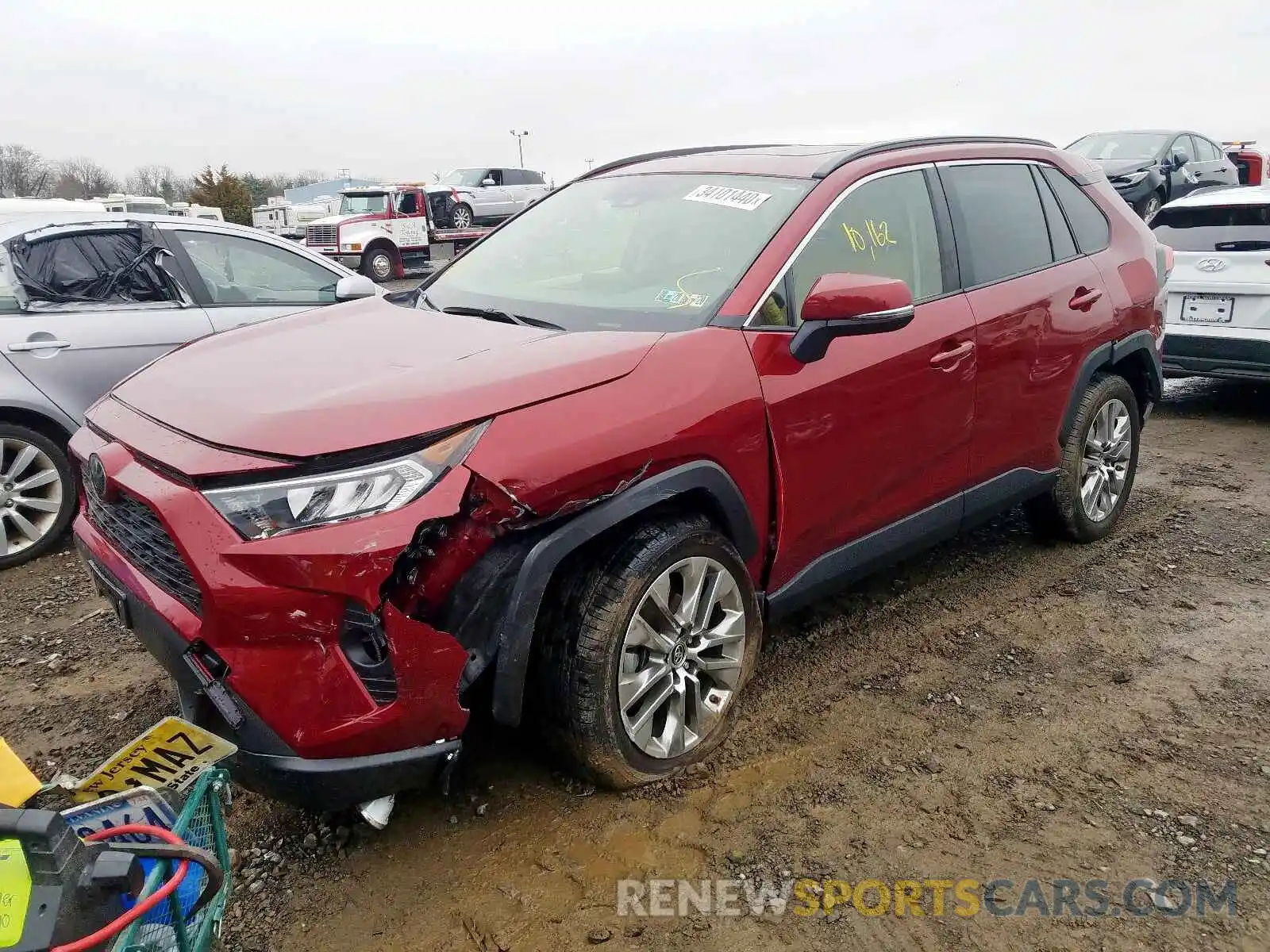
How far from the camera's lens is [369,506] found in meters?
2.02

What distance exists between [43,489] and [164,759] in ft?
9.63

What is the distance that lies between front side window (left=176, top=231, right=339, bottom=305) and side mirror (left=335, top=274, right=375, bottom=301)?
1315mm

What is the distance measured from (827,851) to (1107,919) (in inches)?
25.9

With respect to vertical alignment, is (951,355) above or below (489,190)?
below

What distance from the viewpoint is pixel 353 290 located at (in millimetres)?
4035

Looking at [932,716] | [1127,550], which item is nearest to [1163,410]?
[1127,550]

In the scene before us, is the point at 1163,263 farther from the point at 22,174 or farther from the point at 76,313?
the point at 22,174

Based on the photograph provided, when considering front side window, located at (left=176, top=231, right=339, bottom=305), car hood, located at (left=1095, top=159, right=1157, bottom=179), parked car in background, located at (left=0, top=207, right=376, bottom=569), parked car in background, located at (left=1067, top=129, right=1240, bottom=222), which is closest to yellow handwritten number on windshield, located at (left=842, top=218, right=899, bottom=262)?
parked car in background, located at (left=0, top=207, right=376, bottom=569)

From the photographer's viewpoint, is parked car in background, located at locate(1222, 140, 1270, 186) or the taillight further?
parked car in background, located at locate(1222, 140, 1270, 186)

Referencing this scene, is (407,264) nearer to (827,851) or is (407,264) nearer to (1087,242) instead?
(1087,242)

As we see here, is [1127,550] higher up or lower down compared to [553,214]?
lower down

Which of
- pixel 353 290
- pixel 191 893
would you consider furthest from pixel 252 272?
pixel 191 893

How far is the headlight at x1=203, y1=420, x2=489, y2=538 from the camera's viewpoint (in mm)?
1984

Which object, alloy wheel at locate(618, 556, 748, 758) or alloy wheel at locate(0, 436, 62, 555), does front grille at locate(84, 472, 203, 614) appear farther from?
alloy wheel at locate(0, 436, 62, 555)
